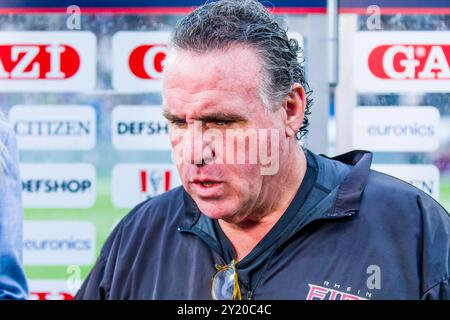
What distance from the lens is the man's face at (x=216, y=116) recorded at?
1134mm

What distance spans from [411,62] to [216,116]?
3.51 feet

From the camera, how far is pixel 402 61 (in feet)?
6.63

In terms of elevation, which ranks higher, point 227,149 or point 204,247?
point 227,149

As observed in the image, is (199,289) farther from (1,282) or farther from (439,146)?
(439,146)

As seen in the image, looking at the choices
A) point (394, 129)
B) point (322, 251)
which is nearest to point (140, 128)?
point (394, 129)

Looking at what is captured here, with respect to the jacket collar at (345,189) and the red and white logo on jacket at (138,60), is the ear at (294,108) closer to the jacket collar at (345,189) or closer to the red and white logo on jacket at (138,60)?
the jacket collar at (345,189)

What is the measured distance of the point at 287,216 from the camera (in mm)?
1229

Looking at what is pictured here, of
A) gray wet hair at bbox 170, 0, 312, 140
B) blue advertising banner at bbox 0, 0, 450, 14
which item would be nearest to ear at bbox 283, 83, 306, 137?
gray wet hair at bbox 170, 0, 312, 140

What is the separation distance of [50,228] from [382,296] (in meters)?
1.28

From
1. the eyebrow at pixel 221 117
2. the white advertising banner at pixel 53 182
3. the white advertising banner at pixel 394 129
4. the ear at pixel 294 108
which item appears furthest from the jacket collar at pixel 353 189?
the white advertising banner at pixel 53 182

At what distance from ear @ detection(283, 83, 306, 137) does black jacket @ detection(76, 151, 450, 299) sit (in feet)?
0.35

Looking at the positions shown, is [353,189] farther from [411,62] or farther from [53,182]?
[53,182]

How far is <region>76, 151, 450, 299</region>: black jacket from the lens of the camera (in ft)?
3.79
